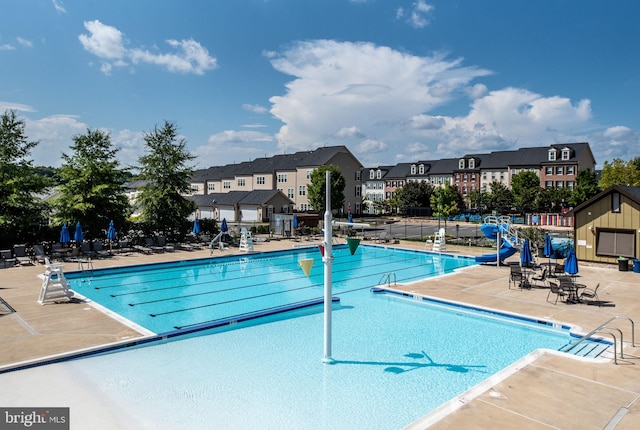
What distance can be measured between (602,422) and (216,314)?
12.8 m

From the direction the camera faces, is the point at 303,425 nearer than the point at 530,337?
Yes

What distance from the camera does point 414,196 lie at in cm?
7481

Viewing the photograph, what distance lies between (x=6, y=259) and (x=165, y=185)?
12984 millimetres

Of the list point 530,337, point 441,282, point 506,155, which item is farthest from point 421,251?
point 506,155

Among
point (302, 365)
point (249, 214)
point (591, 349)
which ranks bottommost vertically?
point (302, 365)

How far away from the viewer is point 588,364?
34.6 ft

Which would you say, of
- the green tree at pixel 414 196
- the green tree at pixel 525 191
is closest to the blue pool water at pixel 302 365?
the green tree at pixel 525 191

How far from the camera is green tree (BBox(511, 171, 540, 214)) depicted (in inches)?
2640

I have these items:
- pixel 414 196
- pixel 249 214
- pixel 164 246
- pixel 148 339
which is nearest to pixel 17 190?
pixel 164 246

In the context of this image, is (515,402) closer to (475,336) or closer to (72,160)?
(475,336)

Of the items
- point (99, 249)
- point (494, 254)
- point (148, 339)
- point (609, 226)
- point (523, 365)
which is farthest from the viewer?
point (99, 249)

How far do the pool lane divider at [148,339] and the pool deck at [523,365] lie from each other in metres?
0.20

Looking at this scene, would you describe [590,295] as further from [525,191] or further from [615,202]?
[525,191]

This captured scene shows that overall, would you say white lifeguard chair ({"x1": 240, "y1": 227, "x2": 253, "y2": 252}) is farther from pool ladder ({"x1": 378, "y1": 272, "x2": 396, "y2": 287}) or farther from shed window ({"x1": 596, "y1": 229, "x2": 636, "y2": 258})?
shed window ({"x1": 596, "y1": 229, "x2": 636, "y2": 258})
